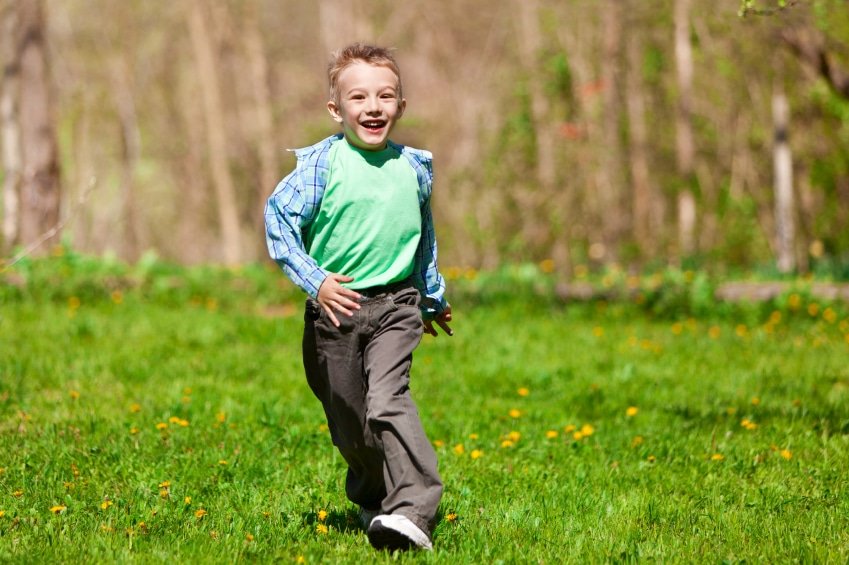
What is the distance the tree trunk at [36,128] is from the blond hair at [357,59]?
427 inches

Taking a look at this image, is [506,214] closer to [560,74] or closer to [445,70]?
[560,74]

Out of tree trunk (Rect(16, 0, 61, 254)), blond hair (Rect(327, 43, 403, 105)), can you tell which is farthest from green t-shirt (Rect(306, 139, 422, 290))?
tree trunk (Rect(16, 0, 61, 254))

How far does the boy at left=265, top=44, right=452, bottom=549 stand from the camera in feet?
11.8

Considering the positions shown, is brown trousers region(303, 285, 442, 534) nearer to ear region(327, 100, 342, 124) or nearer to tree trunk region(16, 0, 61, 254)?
ear region(327, 100, 342, 124)

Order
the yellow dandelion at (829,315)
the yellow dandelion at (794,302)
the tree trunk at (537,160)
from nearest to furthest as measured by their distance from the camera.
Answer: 1. the yellow dandelion at (829,315)
2. the yellow dandelion at (794,302)
3. the tree trunk at (537,160)

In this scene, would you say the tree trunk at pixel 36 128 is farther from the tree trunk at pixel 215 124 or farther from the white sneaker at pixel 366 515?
the white sneaker at pixel 366 515

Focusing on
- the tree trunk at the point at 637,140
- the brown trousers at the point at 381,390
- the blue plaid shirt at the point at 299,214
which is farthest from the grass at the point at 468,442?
the tree trunk at the point at 637,140

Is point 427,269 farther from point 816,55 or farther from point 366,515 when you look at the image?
point 816,55

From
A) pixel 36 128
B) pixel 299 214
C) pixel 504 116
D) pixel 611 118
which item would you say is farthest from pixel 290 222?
pixel 504 116

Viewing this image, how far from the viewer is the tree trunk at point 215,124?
2473 centimetres

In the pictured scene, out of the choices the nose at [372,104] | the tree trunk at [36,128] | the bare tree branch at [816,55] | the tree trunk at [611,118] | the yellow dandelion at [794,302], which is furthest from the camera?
the tree trunk at [611,118]

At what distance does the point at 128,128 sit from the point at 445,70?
9.15 m

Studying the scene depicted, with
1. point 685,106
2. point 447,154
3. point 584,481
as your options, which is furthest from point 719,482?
point 447,154

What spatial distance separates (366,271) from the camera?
3.73m
